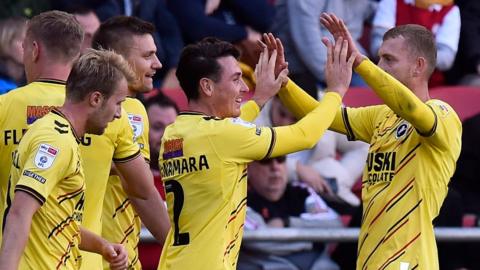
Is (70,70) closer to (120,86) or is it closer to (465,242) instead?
(120,86)

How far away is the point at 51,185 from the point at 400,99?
7.10ft

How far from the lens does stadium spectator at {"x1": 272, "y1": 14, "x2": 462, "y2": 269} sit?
8.52 m

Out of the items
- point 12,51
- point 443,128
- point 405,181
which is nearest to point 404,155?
point 405,181

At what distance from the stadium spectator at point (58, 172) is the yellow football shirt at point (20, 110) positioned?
50cm

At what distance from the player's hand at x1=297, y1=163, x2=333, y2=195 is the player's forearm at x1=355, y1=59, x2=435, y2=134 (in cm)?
354

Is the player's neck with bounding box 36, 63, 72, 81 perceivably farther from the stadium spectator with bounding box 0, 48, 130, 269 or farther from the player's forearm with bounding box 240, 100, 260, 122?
the player's forearm with bounding box 240, 100, 260, 122

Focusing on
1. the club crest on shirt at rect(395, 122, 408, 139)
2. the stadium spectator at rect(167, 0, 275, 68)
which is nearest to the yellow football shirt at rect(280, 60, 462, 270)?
the club crest on shirt at rect(395, 122, 408, 139)

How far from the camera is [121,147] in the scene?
28.6ft

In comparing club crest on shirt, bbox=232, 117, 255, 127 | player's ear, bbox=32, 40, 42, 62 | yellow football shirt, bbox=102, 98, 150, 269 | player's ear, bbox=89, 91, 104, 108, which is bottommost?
yellow football shirt, bbox=102, 98, 150, 269

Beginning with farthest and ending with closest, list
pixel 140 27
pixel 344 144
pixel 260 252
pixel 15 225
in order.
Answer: pixel 344 144 → pixel 260 252 → pixel 140 27 → pixel 15 225

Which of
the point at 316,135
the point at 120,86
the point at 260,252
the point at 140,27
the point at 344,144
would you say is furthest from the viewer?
the point at 344,144

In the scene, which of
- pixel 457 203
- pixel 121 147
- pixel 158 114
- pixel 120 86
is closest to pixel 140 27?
pixel 121 147

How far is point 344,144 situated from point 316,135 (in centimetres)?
428

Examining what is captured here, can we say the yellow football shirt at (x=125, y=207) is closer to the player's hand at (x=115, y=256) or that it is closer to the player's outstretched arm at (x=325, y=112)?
the player's hand at (x=115, y=256)
